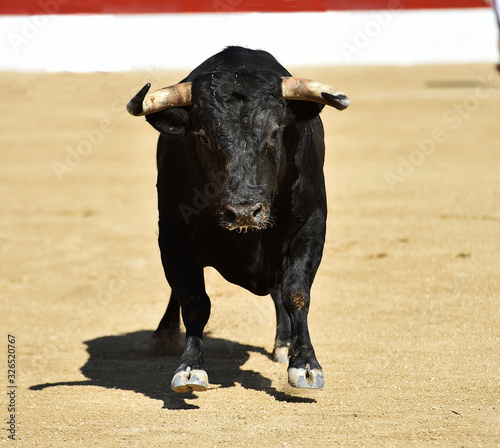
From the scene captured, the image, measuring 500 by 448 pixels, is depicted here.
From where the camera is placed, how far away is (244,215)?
363 cm

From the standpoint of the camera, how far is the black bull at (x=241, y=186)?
12.6 feet

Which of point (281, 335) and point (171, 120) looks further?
point (281, 335)

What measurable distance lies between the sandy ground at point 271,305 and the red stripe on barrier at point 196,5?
195 cm

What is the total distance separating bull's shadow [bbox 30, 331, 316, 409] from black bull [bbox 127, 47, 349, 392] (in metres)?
0.31

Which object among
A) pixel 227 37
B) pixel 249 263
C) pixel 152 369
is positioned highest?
pixel 227 37

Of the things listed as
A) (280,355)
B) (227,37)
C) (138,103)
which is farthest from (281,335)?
(227,37)

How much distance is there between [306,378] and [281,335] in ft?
3.83

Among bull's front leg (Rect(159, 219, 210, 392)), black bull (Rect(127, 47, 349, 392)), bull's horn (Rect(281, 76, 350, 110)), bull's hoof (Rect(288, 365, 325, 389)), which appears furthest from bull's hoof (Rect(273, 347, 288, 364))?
bull's horn (Rect(281, 76, 350, 110))

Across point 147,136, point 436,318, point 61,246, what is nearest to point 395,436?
point 436,318

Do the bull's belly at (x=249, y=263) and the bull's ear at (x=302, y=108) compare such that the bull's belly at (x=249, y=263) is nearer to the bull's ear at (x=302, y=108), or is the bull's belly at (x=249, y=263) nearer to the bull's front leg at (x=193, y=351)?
the bull's front leg at (x=193, y=351)

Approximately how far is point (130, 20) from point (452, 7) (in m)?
5.48

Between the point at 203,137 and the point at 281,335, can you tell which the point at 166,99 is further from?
the point at 281,335

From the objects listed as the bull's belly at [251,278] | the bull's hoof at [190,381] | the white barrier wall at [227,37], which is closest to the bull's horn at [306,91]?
the bull's belly at [251,278]

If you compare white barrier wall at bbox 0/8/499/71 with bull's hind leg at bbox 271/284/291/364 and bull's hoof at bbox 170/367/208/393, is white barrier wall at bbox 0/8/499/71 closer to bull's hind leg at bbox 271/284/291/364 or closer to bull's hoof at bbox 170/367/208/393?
bull's hind leg at bbox 271/284/291/364
